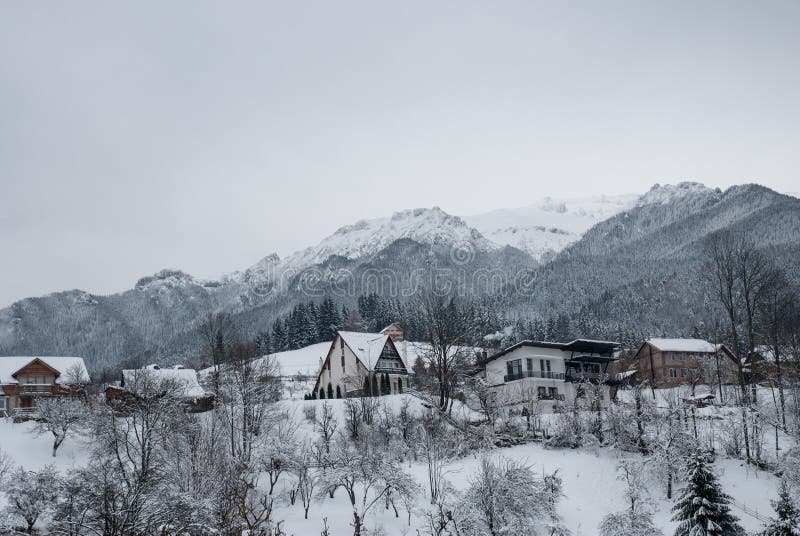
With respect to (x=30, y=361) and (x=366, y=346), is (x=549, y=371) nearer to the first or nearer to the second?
(x=366, y=346)

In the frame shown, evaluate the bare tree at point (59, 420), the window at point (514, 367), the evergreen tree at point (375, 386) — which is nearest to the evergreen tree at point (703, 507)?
the window at point (514, 367)

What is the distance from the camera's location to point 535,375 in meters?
65.2

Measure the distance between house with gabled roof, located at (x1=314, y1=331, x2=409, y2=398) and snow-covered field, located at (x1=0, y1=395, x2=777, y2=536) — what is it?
16.6 metres

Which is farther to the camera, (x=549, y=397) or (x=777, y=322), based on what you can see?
(x=549, y=397)

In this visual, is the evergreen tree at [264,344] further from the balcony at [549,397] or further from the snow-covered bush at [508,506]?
the snow-covered bush at [508,506]

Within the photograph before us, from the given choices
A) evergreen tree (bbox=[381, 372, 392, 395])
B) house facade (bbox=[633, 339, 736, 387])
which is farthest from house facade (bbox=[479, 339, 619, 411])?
house facade (bbox=[633, 339, 736, 387])

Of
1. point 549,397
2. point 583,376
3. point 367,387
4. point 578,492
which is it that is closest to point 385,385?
point 367,387

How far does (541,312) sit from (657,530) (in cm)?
14171

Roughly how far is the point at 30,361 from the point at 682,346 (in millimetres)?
77615

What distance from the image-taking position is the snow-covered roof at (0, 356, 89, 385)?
68.2m

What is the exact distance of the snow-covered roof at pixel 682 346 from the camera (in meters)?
83.0

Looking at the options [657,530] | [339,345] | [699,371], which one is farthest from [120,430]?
[699,371]

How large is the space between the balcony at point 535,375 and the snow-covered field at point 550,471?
17220 millimetres

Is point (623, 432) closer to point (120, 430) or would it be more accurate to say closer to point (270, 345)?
point (120, 430)
